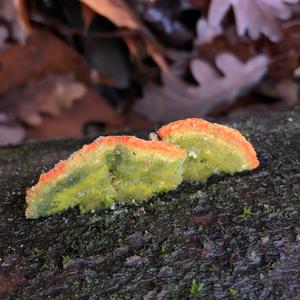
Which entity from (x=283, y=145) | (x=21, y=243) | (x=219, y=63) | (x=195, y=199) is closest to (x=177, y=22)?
(x=219, y=63)

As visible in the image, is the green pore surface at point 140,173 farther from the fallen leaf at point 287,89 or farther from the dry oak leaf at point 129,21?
the fallen leaf at point 287,89

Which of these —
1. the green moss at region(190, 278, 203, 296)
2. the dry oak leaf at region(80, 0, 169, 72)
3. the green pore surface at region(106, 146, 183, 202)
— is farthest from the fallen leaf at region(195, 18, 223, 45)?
the green moss at region(190, 278, 203, 296)

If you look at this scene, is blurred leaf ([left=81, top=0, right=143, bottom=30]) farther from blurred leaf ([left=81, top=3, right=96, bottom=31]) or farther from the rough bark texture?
the rough bark texture

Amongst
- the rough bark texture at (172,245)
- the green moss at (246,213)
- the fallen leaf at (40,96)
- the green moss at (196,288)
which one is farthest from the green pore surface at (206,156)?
the fallen leaf at (40,96)

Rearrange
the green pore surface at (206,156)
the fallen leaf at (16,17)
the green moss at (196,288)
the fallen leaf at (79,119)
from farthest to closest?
the fallen leaf at (79,119)
the fallen leaf at (16,17)
the green pore surface at (206,156)
the green moss at (196,288)

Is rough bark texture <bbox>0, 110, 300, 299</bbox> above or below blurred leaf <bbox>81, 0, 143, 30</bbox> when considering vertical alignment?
above

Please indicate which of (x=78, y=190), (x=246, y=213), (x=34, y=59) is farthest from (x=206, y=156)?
(x=34, y=59)
